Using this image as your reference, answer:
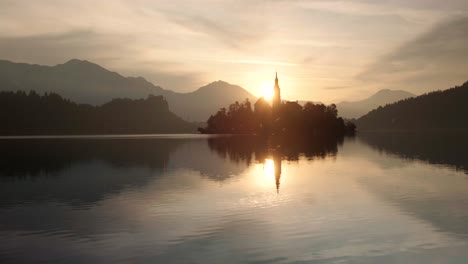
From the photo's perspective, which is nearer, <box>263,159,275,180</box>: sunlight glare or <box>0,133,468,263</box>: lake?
<box>0,133,468,263</box>: lake

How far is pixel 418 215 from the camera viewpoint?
1534 inches

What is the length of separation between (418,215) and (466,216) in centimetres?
361

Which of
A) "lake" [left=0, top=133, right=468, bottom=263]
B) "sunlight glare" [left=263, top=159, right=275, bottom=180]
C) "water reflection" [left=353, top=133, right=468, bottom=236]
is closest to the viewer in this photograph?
"lake" [left=0, top=133, right=468, bottom=263]

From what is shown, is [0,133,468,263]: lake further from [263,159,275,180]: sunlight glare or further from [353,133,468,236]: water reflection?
[263,159,275,180]: sunlight glare

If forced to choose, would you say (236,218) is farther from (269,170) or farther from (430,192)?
(269,170)

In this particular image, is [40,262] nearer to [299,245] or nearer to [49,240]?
[49,240]

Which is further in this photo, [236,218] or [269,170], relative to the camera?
[269,170]

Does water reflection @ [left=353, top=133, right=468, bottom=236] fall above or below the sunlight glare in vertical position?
below

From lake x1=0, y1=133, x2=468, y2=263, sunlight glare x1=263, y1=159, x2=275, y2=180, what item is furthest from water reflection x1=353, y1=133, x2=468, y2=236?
sunlight glare x1=263, y1=159, x2=275, y2=180

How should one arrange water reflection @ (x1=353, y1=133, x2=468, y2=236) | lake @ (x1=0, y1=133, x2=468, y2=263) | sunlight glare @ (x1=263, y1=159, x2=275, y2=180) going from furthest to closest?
sunlight glare @ (x1=263, y1=159, x2=275, y2=180) → water reflection @ (x1=353, y1=133, x2=468, y2=236) → lake @ (x1=0, y1=133, x2=468, y2=263)

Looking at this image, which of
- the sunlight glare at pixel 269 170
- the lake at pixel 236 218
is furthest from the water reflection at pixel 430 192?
the sunlight glare at pixel 269 170

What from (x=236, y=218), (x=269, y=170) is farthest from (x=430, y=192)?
(x=269, y=170)

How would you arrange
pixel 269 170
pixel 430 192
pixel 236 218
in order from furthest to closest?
1. pixel 269 170
2. pixel 430 192
3. pixel 236 218

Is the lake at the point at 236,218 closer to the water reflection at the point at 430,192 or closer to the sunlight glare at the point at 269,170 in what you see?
the water reflection at the point at 430,192
